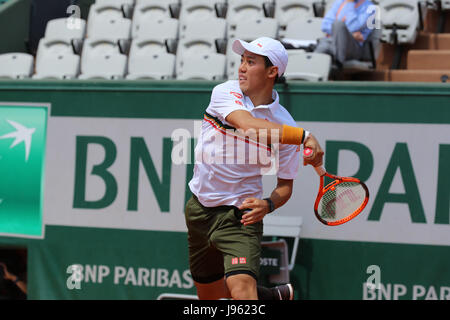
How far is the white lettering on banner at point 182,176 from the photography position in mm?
5191

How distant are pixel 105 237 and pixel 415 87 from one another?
106 inches

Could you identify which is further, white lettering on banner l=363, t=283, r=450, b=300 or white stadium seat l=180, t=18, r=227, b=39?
white stadium seat l=180, t=18, r=227, b=39

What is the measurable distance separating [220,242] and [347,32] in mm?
3719

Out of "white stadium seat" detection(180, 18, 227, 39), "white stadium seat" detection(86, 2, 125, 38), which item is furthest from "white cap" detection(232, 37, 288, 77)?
"white stadium seat" detection(86, 2, 125, 38)

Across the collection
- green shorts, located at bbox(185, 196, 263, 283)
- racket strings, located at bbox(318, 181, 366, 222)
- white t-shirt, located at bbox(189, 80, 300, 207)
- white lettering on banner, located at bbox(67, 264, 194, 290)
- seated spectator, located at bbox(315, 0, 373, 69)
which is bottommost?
white lettering on banner, located at bbox(67, 264, 194, 290)

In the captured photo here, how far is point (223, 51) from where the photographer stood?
8.52m

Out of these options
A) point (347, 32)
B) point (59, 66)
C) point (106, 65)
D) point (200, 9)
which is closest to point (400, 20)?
point (347, 32)

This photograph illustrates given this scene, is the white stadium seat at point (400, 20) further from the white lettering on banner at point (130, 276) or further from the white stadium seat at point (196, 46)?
the white lettering on banner at point (130, 276)

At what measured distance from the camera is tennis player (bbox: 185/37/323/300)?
3796 mm

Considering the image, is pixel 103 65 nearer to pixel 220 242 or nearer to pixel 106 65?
pixel 106 65

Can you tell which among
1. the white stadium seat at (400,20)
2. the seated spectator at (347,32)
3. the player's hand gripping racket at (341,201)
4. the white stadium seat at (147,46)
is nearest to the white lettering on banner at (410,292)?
the player's hand gripping racket at (341,201)

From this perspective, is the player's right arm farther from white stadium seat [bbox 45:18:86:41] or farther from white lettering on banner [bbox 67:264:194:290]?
white stadium seat [bbox 45:18:86:41]

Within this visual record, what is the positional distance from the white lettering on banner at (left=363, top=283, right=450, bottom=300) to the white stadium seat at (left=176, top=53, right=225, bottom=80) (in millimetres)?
3176

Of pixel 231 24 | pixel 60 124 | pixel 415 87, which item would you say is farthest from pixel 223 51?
pixel 415 87
